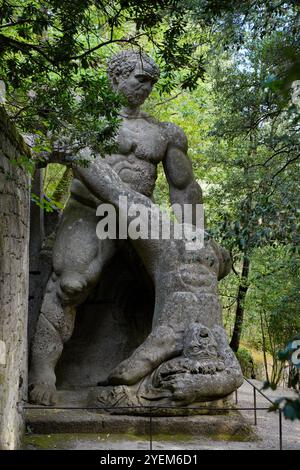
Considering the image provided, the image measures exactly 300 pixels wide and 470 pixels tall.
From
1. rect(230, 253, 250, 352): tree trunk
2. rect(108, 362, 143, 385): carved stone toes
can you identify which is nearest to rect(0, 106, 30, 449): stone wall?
rect(108, 362, 143, 385): carved stone toes

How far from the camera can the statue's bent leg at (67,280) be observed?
709cm

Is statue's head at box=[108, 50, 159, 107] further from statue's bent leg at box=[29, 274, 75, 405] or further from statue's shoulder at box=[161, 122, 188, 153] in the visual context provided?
statue's bent leg at box=[29, 274, 75, 405]

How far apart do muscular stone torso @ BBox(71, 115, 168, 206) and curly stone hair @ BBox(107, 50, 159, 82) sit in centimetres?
55

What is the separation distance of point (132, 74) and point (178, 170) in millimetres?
1254

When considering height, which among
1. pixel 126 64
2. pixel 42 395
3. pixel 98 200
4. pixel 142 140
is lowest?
pixel 42 395

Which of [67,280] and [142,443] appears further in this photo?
[67,280]

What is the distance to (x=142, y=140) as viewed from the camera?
25.5 ft

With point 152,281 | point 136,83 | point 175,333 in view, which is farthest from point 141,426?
point 136,83

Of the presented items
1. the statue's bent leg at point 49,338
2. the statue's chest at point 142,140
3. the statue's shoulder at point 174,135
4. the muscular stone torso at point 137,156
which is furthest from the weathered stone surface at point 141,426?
the statue's shoulder at point 174,135

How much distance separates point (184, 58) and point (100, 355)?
401 centimetres

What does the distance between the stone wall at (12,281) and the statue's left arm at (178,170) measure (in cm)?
252

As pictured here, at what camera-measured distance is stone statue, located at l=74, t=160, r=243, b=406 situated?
6.22m

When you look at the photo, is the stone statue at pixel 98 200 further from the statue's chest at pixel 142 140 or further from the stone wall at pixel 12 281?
the stone wall at pixel 12 281

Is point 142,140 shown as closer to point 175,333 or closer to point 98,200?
point 98,200
